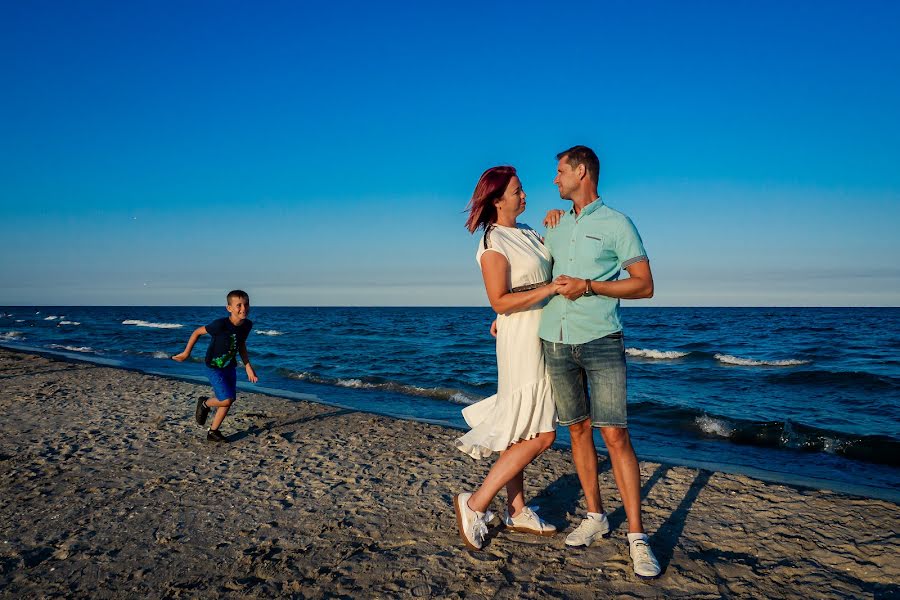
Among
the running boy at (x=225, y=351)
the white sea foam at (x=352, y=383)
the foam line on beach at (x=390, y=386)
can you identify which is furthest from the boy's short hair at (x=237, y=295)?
the white sea foam at (x=352, y=383)

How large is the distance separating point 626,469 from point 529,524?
90cm

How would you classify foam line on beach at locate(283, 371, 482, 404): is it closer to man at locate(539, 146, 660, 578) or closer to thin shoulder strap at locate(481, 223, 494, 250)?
man at locate(539, 146, 660, 578)

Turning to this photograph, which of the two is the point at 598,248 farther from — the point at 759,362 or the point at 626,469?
the point at 759,362

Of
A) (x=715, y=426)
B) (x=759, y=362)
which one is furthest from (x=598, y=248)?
(x=759, y=362)

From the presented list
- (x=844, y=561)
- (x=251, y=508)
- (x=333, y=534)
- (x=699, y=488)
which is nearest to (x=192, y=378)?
(x=251, y=508)

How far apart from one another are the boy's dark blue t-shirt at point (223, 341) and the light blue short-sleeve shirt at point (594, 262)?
4302 mm

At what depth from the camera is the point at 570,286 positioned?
304 cm

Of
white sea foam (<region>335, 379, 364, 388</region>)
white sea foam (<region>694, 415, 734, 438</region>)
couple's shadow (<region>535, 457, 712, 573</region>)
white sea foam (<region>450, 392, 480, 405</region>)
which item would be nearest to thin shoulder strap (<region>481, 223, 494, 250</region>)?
couple's shadow (<region>535, 457, 712, 573</region>)

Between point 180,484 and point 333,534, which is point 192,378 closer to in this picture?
point 180,484

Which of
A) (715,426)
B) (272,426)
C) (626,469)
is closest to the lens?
(626,469)

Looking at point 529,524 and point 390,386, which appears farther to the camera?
point 390,386

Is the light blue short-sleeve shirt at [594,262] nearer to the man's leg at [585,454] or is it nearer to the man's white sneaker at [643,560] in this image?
the man's leg at [585,454]

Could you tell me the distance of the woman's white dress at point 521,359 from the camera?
3.42 m

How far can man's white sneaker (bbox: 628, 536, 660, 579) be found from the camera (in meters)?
3.16
